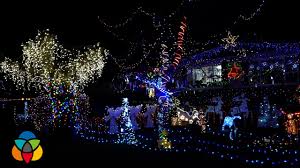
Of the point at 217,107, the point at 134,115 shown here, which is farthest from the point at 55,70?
the point at 217,107

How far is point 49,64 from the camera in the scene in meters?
16.9

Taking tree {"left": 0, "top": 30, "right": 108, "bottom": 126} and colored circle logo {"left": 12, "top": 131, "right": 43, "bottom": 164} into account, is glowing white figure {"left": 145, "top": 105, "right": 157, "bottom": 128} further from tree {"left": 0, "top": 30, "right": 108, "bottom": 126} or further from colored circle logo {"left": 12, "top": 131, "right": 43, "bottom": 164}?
colored circle logo {"left": 12, "top": 131, "right": 43, "bottom": 164}

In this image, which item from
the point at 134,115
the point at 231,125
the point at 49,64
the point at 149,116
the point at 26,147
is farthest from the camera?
the point at 49,64

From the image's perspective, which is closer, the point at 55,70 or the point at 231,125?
the point at 231,125

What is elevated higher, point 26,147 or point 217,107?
point 217,107

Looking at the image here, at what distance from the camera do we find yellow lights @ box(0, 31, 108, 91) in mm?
16875

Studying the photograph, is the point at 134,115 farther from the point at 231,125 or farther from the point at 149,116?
the point at 231,125

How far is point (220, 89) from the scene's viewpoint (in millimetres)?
15898

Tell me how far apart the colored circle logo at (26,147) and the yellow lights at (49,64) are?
9546 millimetres

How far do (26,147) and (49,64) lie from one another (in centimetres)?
1152

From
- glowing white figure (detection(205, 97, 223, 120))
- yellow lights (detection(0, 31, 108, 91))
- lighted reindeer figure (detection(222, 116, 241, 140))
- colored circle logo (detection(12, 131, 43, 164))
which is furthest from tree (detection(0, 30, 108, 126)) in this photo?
glowing white figure (detection(205, 97, 223, 120))

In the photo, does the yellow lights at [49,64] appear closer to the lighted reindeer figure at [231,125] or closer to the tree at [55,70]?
the tree at [55,70]

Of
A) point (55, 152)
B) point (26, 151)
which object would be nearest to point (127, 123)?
point (55, 152)

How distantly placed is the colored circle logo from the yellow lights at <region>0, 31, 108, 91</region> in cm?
955
